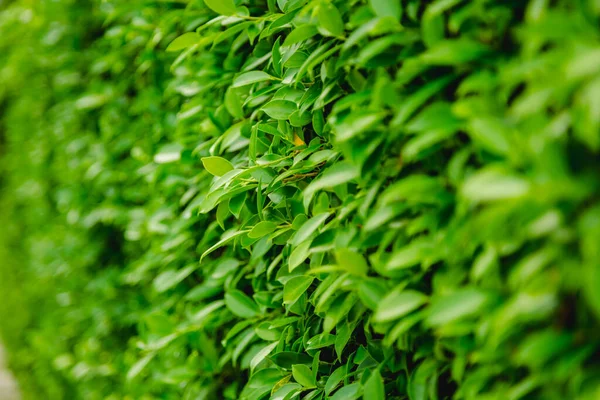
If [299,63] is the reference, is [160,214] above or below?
below

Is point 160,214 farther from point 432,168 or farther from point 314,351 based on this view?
point 432,168

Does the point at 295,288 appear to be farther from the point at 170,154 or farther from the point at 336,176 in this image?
the point at 170,154

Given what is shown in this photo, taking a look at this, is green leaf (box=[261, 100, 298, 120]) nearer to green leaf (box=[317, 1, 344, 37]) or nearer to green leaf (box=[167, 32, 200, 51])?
green leaf (box=[317, 1, 344, 37])

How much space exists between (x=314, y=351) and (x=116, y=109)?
2.00m

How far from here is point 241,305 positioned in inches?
63.9

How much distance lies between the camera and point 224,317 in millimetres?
1770

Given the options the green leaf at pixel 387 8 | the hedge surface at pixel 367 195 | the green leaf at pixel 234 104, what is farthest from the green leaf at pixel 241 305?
the green leaf at pixel 387 8

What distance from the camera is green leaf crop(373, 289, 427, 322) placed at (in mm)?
990

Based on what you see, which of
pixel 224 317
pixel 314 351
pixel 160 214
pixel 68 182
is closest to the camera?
pixel 314 351

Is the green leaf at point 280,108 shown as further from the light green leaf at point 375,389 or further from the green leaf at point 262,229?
the light green leaf at point 375,389

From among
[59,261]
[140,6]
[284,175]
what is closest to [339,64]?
[284,175]

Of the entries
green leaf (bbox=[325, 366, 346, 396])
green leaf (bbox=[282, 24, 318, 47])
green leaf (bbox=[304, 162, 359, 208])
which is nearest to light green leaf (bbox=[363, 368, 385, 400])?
green leaf (bbox=[325, 366, 346, 396])

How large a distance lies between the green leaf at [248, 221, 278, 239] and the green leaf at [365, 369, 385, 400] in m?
0.46

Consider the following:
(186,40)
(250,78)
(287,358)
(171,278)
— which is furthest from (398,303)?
(171,278)
